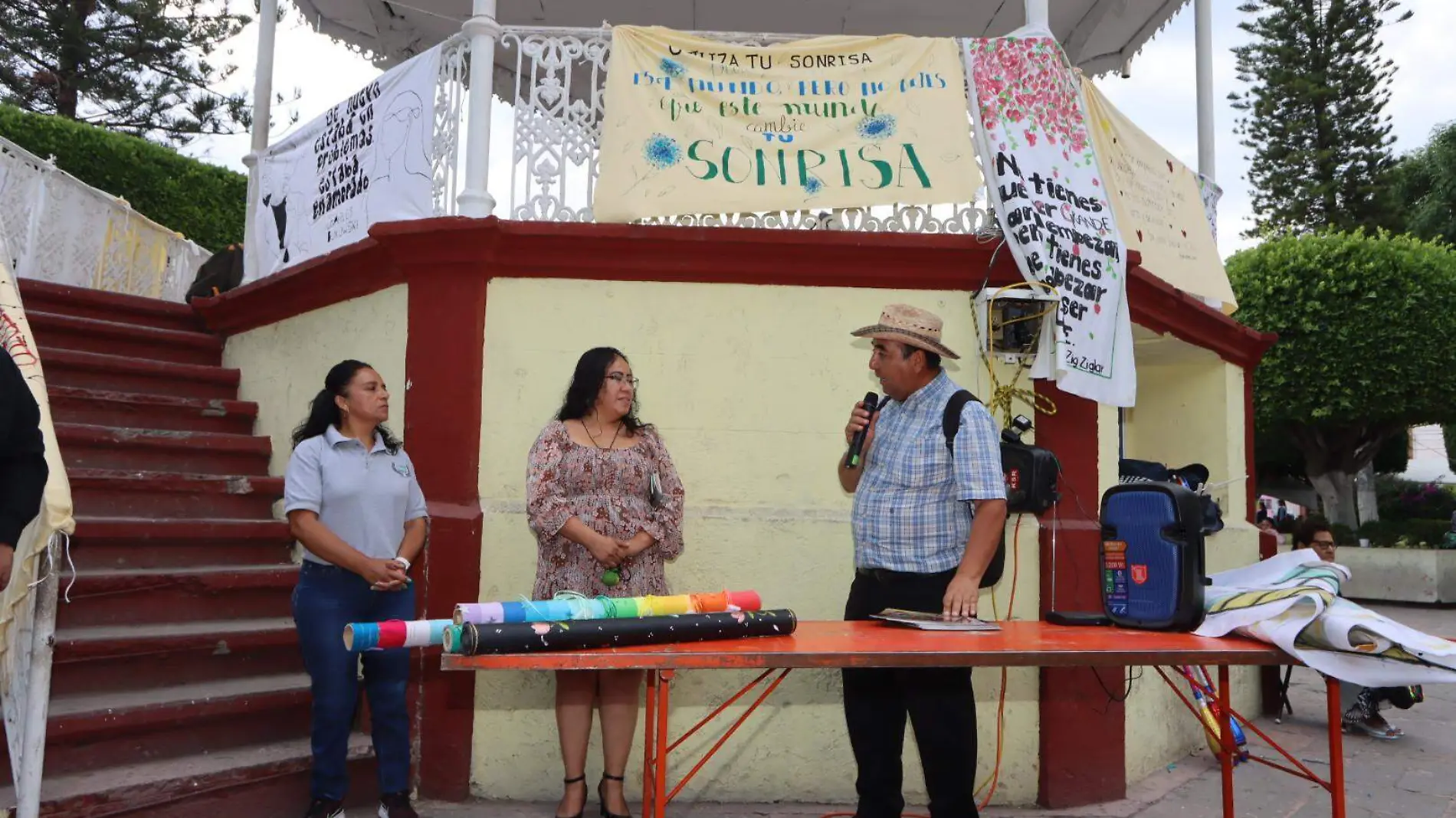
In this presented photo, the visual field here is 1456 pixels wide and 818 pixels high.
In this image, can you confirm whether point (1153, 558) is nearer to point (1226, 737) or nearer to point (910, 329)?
point (1226, 737)

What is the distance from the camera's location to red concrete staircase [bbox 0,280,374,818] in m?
4.12

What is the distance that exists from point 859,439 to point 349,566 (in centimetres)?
207

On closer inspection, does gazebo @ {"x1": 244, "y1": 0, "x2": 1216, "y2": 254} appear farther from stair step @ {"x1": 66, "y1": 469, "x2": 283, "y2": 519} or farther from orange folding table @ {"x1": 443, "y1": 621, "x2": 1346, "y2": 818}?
orange folding table @ {"x1": 443, "y1": 621, "x2": 1346, "y2": 818}

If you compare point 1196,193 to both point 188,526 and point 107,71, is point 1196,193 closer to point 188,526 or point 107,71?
point 188,526

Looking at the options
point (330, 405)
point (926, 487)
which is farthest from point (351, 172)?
point (926, 487)

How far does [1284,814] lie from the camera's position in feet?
16.3

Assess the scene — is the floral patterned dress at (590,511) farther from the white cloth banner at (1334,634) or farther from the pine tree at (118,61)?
the pine tree at (118,61)

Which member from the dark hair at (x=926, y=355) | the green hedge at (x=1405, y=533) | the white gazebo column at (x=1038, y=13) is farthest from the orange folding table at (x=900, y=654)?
the green hedge at (x=1405, y=533)

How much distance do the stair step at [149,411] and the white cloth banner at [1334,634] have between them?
18.3 ft

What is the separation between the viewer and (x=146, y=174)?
50.7 feet

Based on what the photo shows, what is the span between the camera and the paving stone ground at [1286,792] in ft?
15.8

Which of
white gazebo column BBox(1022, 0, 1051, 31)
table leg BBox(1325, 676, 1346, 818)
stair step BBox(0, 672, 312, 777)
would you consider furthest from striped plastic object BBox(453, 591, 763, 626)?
white gazebo column BBox(1022, 0, 1051, 31)

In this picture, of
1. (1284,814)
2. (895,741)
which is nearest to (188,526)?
(895,741)

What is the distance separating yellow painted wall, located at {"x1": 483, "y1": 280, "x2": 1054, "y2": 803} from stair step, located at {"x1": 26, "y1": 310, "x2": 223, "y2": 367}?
303 centimetres
